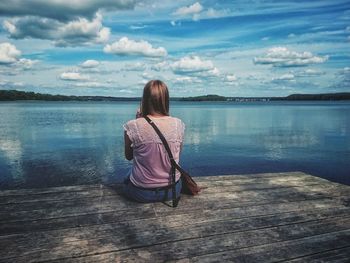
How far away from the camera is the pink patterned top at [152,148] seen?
15.5 ft

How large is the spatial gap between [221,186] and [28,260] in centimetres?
382

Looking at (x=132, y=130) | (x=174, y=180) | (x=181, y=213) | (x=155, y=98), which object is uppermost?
(x=155, y=98)

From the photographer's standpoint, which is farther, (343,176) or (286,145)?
(286,145)

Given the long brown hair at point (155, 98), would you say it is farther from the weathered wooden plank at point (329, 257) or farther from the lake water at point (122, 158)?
the lake water at point (122, 158)

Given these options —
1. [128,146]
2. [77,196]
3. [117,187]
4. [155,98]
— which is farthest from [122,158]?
[155,98]

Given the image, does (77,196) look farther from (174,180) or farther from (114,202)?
(174,180)

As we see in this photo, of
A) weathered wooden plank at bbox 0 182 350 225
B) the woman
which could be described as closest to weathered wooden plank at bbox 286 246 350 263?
weathered wooden plank at bbox 0 182 350 225

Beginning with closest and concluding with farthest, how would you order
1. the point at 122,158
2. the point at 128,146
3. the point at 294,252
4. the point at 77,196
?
the point at 294,252, the point at 128,146, the point at 77,196, the point at 122,158

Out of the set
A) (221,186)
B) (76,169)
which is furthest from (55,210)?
(76,169)

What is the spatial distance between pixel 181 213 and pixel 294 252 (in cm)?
169

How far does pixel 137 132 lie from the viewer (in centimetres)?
474

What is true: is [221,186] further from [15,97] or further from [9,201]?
[15,97]

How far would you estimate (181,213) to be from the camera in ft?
15.6

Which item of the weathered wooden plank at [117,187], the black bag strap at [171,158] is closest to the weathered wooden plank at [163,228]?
the black bag strap at [171,158]
